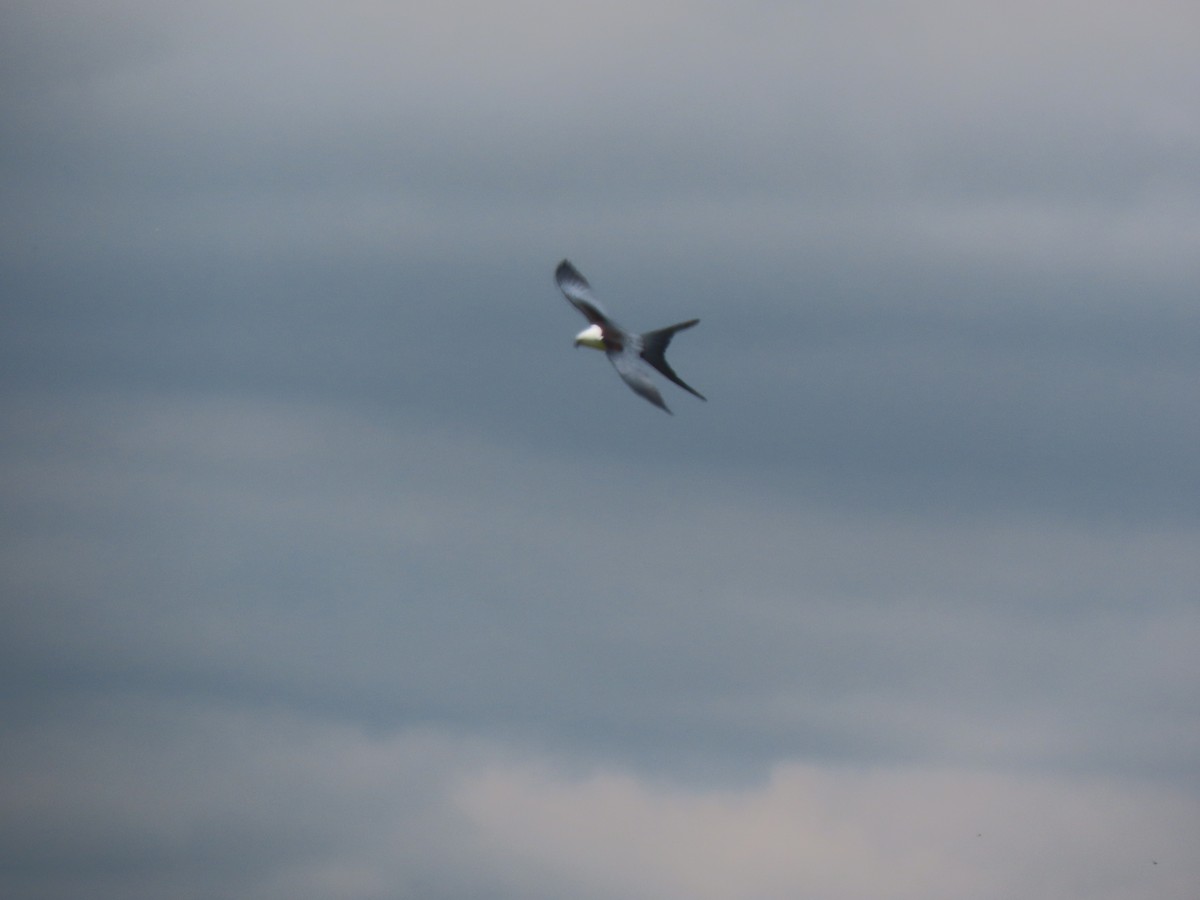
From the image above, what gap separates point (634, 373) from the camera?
88500 mm

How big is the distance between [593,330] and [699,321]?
9.35 m

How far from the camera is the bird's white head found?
299ft

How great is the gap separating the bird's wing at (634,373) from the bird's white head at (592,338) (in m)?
0.85

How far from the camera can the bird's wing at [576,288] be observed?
9881cm

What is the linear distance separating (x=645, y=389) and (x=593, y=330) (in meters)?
6.53

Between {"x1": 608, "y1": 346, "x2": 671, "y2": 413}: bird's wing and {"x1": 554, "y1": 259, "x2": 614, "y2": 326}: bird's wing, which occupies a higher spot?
{"x1": 554, "y1": 259, "x2": 614, "y2": 326}: bird's wing

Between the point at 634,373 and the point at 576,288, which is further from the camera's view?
the point at 576,288

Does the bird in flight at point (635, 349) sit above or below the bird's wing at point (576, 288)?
below

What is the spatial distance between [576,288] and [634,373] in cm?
1477

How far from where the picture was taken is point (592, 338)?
91.8 metres

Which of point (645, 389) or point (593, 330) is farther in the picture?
point (593, 330)

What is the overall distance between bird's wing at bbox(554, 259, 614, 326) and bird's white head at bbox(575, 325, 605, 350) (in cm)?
484

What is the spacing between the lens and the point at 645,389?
284 ft

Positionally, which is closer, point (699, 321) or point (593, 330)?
point (699, 321)
